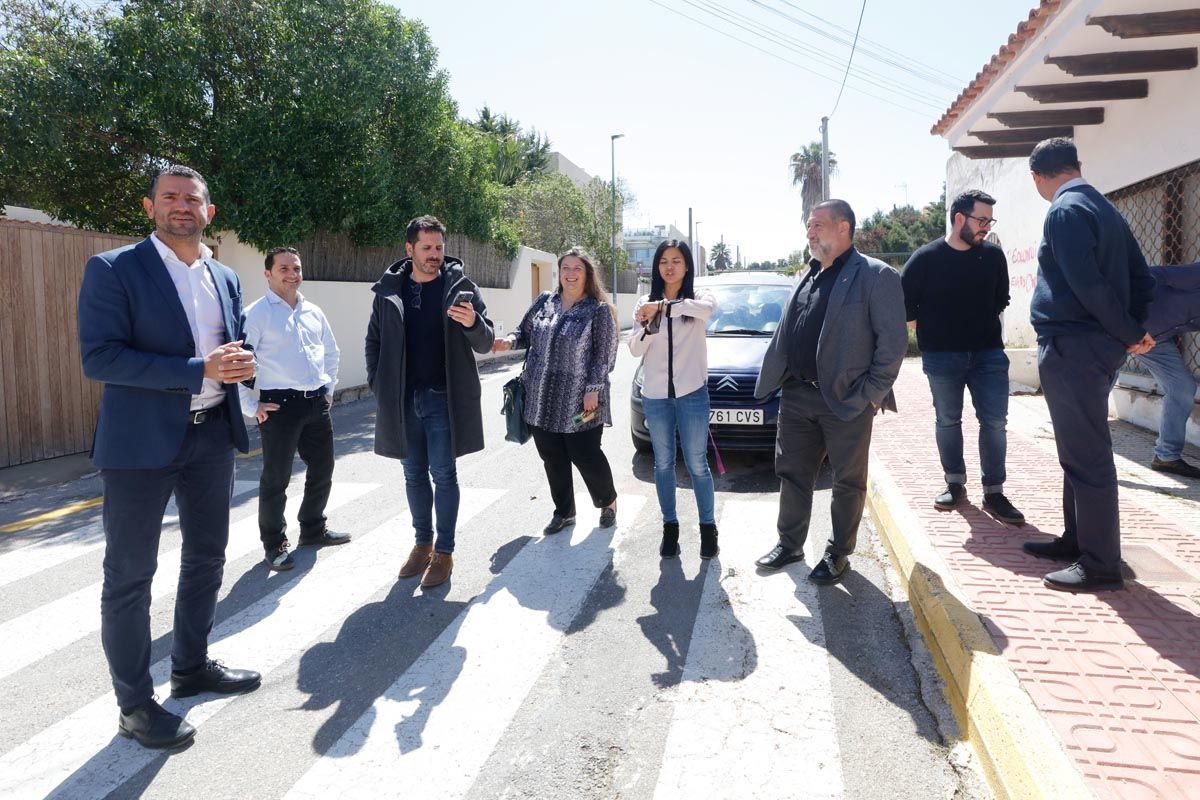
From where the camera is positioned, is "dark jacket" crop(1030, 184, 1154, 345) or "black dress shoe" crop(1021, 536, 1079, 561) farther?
"black dress shoe" crop(1021, 536, 1079, 561)

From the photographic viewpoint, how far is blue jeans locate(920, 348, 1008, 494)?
199 inches

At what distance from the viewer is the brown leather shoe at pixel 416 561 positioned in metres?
4.57

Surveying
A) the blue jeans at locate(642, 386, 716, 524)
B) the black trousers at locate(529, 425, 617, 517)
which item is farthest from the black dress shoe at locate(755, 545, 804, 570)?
the black trousers at locate(529, 425, 617, 517)

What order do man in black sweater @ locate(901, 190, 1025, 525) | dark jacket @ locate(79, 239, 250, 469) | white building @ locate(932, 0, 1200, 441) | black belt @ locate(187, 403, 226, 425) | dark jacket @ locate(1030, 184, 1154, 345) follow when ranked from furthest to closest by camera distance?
white building @ locate(932, 0, 1200, 441)
man in black sweater @ locate(901, 190, 1025, 525)
dark jacket @ locate(1030, 184, 1154, 345)
black belt @ locate(187, 403, 226, 425)
dark jacket @ locate(79, 239, 250, 469)

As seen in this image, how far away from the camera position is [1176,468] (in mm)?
6129

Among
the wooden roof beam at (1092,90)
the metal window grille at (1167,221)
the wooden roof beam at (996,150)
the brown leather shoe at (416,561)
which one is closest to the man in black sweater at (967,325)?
the metal window grille at (1167,221)

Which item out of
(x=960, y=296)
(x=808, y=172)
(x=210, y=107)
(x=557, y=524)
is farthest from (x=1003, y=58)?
(x=808, y=172)

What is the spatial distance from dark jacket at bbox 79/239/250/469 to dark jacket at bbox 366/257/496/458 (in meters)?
1.38

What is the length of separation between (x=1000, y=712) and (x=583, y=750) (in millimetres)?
1445

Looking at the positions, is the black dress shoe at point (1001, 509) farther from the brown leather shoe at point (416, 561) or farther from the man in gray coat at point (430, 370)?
the brown leather shoe at point (416, 561)

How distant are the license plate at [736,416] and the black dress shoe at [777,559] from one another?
7.08ft

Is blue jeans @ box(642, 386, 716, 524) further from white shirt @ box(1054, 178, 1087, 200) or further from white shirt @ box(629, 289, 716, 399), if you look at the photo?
white shirt @ box(1054, 178, 1087, 200)

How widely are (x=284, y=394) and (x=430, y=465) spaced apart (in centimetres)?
117

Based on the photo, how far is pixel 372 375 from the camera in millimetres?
4535
